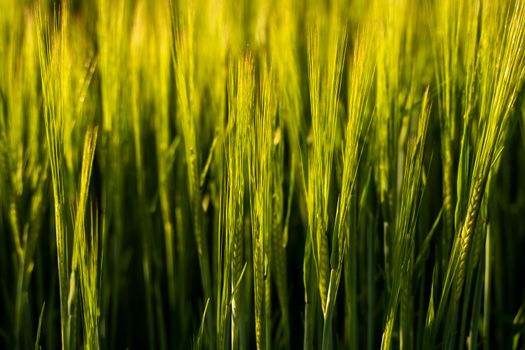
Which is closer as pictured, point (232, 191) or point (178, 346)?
point (232, 191)

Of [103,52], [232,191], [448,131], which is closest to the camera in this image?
[232,191]

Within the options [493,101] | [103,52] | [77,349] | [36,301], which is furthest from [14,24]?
[493,101]

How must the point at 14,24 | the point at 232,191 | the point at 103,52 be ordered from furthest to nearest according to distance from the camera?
the point at 14,24
the point at 103,52
the point at 232,191

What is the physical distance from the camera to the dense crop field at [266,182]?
892mm

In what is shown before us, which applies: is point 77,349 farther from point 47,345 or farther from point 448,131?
point 448,131

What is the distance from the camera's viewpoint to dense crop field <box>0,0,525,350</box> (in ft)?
2.93

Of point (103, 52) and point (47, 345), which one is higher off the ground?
point (103, 52)

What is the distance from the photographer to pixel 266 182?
0.88 m

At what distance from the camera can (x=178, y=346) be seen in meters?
1.13

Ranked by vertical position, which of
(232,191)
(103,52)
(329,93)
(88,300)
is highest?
(103,52)

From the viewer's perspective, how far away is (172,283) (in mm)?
Result: 1141

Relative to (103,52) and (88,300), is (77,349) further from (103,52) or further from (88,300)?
(103,52)

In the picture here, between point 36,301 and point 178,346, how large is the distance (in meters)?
0.27

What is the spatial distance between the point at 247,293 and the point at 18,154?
0.43m
